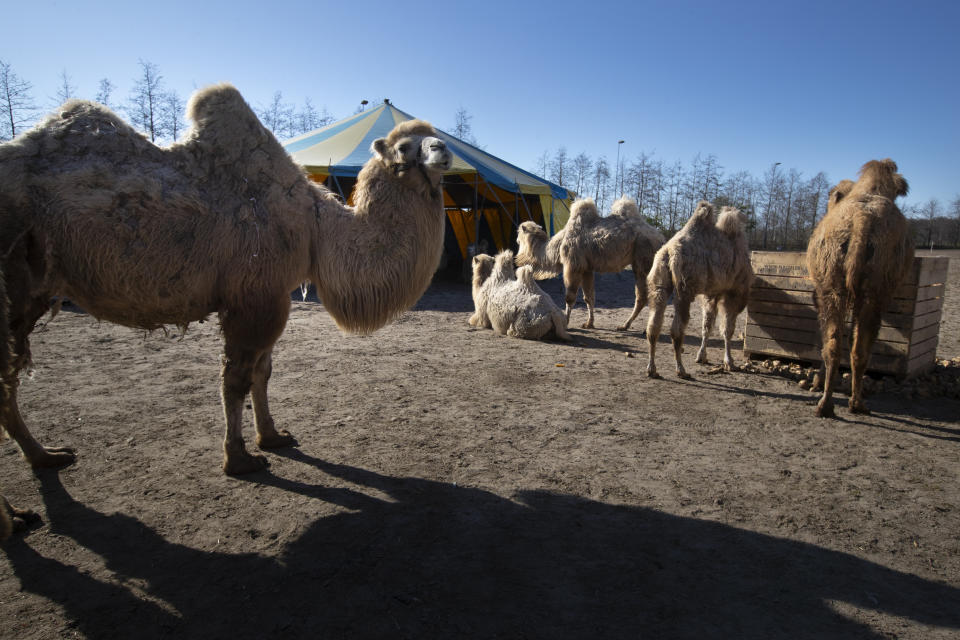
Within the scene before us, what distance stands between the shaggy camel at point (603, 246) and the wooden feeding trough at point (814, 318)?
2556 mm

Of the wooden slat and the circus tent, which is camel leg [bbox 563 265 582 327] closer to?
the wooden slat

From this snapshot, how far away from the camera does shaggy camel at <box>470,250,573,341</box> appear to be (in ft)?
27.1

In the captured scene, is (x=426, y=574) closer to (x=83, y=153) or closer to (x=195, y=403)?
(x=83, y=153)

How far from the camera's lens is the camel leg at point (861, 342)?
4.83 meters

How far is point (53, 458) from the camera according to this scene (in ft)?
11.9

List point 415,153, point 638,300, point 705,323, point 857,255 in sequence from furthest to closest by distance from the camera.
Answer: point 638,300 < point 705,323 < point 857,255 < point 415,153

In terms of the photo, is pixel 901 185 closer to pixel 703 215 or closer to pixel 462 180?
pixel 703 215

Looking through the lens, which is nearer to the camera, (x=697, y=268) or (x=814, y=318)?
(x=697, y=268)

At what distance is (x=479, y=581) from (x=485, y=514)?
635mm

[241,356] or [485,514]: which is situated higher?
[241,356]

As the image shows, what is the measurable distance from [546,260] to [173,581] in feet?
27.6

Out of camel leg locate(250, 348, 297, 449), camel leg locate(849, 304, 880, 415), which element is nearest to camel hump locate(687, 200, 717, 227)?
camel leg locate(849, 304, 880, 415)

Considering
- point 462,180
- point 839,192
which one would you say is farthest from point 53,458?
point 462,180

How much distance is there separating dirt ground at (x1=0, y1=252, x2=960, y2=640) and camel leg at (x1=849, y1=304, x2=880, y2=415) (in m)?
0.25
